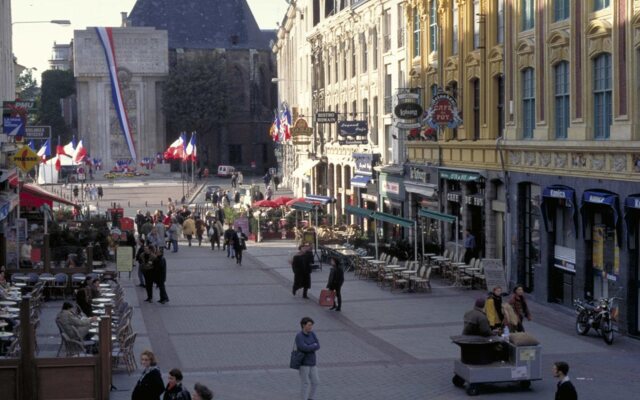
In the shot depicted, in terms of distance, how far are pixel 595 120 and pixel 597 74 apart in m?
1.05

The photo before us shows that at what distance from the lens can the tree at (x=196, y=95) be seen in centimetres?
11106

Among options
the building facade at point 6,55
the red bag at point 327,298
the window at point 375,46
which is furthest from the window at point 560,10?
the window at point 375,46

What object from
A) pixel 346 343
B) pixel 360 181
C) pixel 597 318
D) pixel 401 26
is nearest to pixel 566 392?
pixel 597 318

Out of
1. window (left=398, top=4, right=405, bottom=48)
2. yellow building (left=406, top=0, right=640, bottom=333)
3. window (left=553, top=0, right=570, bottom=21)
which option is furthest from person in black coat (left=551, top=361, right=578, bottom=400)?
window (left=398, top=4, right=405, bottom=48)

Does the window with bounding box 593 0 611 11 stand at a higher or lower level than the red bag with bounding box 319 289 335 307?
higher

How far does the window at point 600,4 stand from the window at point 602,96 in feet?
3.47

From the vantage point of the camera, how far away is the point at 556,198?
3000 centimetres

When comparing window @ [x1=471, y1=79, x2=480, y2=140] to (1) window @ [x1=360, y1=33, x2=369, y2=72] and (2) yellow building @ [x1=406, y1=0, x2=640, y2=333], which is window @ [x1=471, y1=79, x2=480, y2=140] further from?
(1) window @ [x1=360, y1=33, x2=369, y2=72]

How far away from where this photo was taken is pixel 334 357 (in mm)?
23078

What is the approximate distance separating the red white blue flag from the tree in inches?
195

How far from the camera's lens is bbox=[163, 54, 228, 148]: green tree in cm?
11106

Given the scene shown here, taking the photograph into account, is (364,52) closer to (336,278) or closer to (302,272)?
(302,272)

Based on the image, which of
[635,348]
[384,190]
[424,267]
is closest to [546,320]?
[635,348]

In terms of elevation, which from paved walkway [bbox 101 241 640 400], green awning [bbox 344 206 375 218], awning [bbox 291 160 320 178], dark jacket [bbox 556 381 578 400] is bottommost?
paved walkway [bbox 101 241 640 400]
